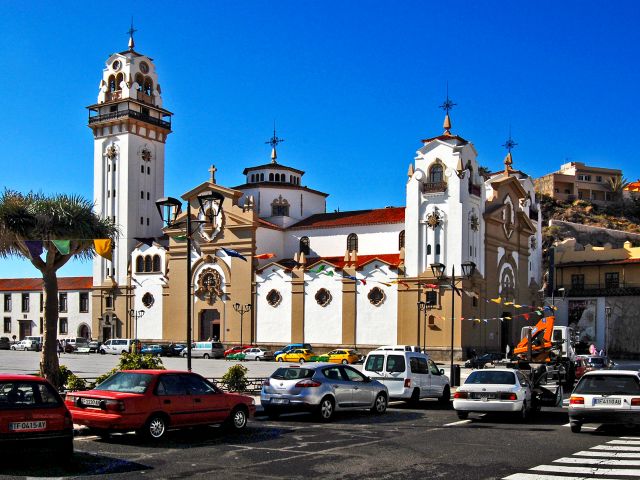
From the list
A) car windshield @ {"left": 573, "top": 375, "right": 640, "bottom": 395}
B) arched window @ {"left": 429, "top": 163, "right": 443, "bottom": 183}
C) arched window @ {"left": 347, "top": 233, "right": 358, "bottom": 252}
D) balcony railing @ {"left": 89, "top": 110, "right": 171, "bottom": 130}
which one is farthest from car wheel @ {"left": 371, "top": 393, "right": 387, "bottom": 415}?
balcony railing @ {"left": 89, "top": 110, "right": 171, "bottom": 130}

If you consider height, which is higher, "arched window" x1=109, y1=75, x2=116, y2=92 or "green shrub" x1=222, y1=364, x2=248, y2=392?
"arched window" x1=109, y1=75, x2=116, y2=92

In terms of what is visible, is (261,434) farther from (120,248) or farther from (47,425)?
(120,248)

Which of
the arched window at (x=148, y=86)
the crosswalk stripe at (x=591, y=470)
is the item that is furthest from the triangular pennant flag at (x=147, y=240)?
the crosswalk stripe at (x=591, y=470)

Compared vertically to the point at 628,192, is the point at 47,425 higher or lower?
lower

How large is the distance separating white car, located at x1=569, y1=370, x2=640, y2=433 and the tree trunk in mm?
15082

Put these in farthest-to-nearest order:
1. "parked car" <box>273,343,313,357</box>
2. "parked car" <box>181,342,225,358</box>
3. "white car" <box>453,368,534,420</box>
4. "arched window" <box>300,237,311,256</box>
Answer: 1. "arched window" <box>300,237,311,256</box>
2. "parked car" <box>181,342,225,358</box>
3. "parked car" <box>273,343,313,357</box>
4. "white car" <box>453,368,534,420</box>

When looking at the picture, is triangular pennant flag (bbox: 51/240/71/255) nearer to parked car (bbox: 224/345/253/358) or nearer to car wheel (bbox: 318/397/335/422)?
car wheel (bbox: 318/397/335/422)

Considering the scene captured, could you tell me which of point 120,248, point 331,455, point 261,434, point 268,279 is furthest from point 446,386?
point 120,248

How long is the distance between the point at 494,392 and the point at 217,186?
52154 mm

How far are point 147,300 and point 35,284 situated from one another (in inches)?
732

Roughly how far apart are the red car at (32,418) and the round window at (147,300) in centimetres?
6030

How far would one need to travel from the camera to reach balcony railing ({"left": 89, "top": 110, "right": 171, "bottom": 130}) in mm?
71312

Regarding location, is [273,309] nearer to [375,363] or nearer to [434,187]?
[434,187]

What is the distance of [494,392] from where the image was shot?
63.3 ft
